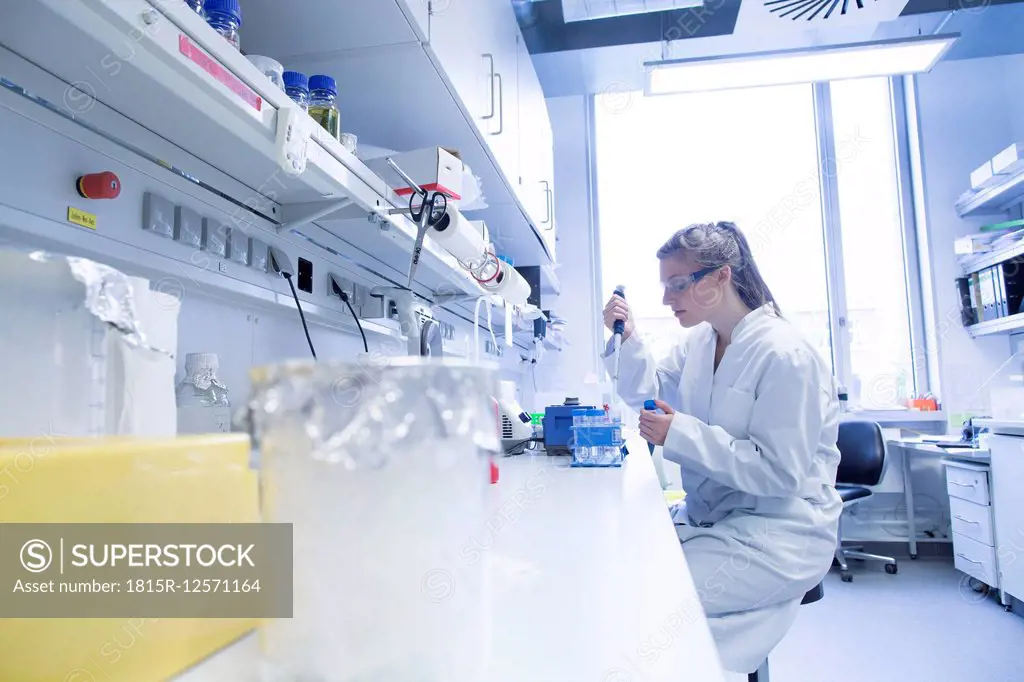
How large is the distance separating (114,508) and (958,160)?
510 cm

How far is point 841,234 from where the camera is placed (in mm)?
4227

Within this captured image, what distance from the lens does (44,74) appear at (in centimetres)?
74

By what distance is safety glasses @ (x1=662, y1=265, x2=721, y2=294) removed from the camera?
1.70 meters

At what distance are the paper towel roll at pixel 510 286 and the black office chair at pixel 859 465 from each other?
8.12 ft

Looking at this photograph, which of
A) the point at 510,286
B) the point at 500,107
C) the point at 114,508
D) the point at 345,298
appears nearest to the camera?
the point at 114,508

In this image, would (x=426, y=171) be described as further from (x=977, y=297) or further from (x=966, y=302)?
(x=966, y=302)

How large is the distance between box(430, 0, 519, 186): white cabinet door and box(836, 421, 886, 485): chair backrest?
9.08 feet

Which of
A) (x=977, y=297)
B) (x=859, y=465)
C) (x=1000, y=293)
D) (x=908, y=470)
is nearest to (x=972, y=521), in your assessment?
(x=859, y=465)

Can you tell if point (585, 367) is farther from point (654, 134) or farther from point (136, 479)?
point (136, 479)

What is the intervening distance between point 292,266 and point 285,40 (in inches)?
17.6

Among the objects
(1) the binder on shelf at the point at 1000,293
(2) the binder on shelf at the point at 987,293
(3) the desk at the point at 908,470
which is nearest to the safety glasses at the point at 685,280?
(3) the desk at the point at 908,470

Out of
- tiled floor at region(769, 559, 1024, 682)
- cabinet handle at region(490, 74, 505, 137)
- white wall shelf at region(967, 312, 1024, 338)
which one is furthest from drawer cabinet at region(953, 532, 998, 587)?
cabinet handle at region(490, 74, 505, 137)

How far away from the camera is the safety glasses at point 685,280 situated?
5.58 feet

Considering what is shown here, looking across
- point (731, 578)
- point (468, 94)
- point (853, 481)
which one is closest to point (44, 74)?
point (468, 94)
